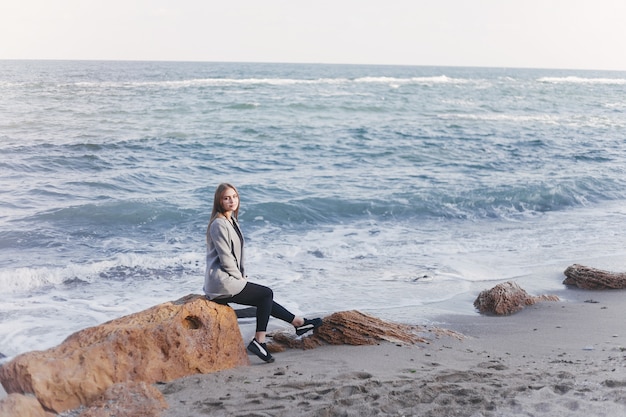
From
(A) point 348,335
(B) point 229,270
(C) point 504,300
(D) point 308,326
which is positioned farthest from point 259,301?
(C) point 504,300

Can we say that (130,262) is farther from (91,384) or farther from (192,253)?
(91,384)

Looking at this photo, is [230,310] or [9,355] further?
[9,355]

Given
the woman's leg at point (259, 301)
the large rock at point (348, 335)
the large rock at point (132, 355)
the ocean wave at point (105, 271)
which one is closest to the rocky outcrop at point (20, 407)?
the large rock at point (132, 355)

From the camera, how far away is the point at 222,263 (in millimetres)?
5082

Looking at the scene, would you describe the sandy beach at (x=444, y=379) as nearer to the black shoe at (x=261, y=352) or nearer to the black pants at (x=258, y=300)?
the black shoe at (x=261, y=352)

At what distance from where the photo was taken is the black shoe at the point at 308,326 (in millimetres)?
5410

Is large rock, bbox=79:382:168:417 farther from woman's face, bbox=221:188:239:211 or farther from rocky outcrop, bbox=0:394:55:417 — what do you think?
woman's face, bbox=221:188:239:211

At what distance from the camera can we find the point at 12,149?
55.0 feet

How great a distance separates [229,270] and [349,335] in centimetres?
115

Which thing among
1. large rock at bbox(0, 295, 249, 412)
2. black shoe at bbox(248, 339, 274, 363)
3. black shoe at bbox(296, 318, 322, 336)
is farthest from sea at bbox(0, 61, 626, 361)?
large rock at bbox(0, 295, 249, 412)

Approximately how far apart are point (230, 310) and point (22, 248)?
222 inches

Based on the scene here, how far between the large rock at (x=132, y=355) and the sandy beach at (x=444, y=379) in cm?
16

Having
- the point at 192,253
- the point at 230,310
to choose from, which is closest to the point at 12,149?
the point at 192,253

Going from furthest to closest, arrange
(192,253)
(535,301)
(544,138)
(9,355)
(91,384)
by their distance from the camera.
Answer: (544,138), (192,253), (535,301), (9,355), (91,384)
